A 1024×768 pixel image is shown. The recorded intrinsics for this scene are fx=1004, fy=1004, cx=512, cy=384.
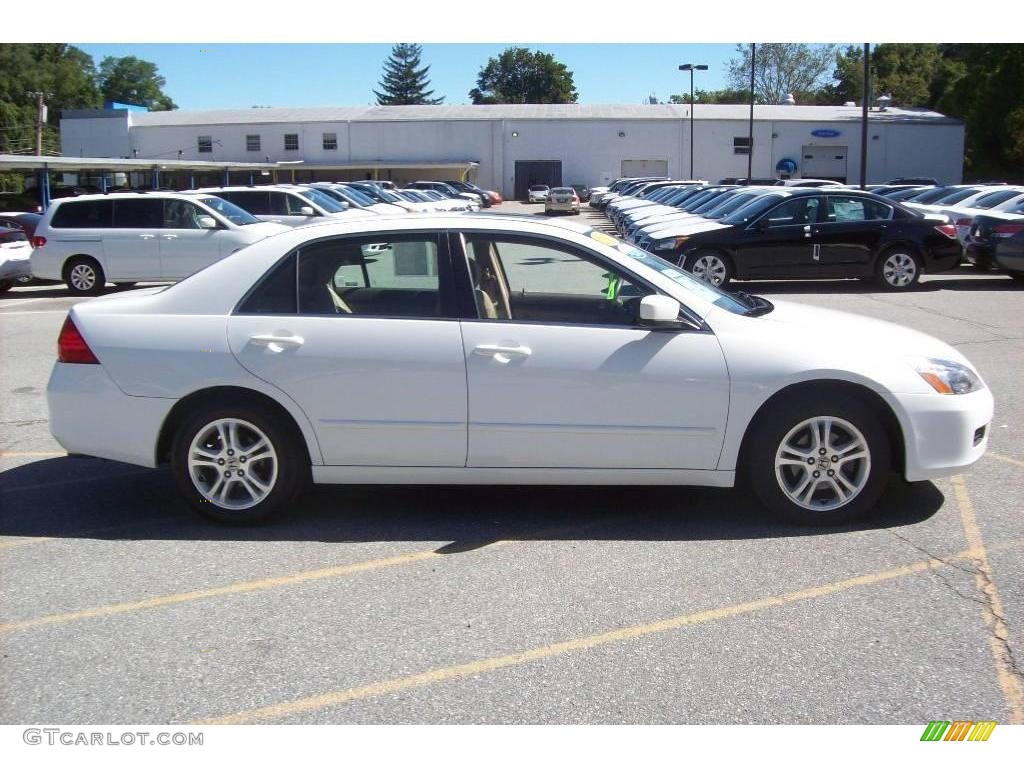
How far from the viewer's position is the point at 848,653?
3797 millimetres

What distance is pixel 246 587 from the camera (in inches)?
178

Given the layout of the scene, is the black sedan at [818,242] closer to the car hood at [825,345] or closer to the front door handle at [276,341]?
the car hood at [825,345]

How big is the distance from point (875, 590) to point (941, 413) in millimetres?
1144

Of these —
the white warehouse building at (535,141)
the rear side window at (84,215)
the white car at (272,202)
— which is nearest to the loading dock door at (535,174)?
the white warehouse building at (535,141)

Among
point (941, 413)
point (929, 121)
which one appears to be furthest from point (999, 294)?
point (929, 121)

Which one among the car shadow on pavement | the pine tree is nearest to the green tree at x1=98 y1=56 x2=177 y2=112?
the pine tree

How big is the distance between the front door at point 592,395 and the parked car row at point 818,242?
10655 mm

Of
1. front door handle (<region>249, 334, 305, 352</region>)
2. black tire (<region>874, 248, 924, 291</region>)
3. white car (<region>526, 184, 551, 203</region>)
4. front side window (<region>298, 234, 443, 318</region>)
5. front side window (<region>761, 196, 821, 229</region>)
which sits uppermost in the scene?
white car (<region>526, 184, 551, 203</region>)

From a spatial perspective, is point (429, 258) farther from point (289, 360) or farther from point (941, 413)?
point (941, 413)

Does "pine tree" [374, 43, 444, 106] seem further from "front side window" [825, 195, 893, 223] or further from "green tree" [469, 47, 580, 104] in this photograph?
"front side window" [825, 195, 893, 223]

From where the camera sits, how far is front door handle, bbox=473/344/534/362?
5012 millimetres

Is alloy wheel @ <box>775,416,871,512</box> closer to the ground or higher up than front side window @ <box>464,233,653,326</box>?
closer to the ground

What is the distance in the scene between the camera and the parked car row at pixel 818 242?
51.1ft

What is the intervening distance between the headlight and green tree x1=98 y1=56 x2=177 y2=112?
137626mm
